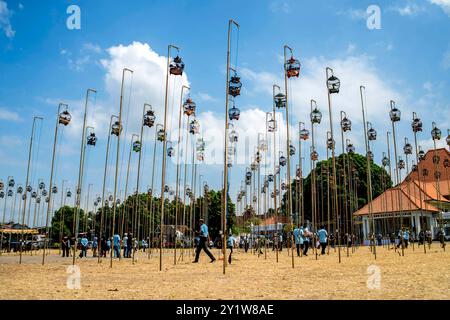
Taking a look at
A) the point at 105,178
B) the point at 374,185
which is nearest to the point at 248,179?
the point at 105,178

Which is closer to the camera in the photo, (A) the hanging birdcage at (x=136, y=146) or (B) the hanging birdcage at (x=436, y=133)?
(A) the hanging birdcage at (x=136, y=146)

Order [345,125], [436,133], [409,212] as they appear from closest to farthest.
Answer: [345,125] < [436,133] < [409,212]

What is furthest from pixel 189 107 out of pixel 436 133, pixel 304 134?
pixel 436 133

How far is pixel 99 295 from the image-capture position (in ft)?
30.7

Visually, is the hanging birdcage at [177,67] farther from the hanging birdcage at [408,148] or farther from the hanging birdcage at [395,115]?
the hanging birdcage at [408,148]

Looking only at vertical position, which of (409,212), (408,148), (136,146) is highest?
(408,148)

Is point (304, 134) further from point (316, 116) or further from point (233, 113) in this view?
point (233, 113)

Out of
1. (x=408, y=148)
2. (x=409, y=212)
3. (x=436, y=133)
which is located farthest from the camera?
(x=409, y=212)

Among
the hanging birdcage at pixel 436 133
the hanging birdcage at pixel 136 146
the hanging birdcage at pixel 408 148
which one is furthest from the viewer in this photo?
the hanging birdcage at pixel 408 148

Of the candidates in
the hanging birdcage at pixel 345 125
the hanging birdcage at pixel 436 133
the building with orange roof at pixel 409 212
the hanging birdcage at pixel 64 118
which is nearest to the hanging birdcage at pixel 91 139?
the hanging birdcage at pixel 64 118

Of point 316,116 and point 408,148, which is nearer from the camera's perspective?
point 316,116
